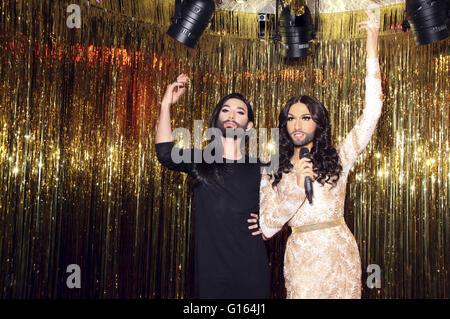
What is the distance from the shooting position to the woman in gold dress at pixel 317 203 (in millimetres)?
1753

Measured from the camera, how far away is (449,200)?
9.78 feet

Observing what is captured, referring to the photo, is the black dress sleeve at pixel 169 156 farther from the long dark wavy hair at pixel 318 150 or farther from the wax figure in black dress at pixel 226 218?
the long dark wavy hair at pixel 318 150

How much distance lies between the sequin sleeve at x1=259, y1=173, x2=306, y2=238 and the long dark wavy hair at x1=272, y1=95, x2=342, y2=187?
0.14ft

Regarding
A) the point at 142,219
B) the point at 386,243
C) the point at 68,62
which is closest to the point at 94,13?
the point at 68,62

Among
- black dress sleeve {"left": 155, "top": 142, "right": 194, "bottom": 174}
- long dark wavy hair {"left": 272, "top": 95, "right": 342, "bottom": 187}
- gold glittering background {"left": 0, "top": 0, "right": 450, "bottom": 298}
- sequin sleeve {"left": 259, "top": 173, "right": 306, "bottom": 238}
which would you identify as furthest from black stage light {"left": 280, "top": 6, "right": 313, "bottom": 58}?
black dress sleeve {"left": 155, "top": 142, "right": 194, "bottom": 174}

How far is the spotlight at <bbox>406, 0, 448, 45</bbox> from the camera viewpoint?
233 centimetres

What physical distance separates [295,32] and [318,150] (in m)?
1.07

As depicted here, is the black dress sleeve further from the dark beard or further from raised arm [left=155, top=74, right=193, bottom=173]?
the dark beard

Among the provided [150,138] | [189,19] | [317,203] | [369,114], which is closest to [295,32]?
[189,19]

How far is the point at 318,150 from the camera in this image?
1.96m

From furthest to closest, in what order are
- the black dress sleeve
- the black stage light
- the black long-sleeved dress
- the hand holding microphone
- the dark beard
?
the black stage light
the dark beard
the black dress sleeve
the black long-sleeved dress
the hand holding microphone

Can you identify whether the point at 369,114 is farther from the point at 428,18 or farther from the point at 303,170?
the point at 428,18

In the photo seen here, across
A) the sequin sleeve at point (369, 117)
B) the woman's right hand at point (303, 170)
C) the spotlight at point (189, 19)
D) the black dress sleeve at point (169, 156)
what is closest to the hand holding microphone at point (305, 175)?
the woman's right hand at point (303, 170)

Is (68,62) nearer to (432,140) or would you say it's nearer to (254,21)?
(254,21)
